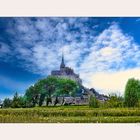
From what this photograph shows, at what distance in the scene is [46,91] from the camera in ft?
24.7

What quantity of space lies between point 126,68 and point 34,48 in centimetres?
136

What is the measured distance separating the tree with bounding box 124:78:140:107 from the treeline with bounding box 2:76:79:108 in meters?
0.74

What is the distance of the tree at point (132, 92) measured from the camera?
7.38 meters

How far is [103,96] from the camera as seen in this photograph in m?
7.40

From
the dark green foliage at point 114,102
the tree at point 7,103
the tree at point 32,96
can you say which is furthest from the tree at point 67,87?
the tree at point 7,103

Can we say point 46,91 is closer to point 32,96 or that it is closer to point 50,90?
point 50,90

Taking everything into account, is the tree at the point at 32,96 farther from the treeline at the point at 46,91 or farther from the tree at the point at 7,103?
Result: the tree at the point at 7,103

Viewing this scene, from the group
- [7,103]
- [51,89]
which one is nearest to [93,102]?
[51,89]

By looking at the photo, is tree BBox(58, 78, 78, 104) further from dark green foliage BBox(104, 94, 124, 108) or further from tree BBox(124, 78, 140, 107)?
tree BBox(124, 78, 140, 107)

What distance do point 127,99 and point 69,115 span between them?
0.88 m

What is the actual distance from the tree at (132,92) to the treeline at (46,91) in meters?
0.74

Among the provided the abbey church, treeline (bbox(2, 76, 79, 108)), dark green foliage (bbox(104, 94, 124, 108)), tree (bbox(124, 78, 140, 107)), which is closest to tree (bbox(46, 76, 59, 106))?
treeline (bbox(2, 76, 79, 108))
